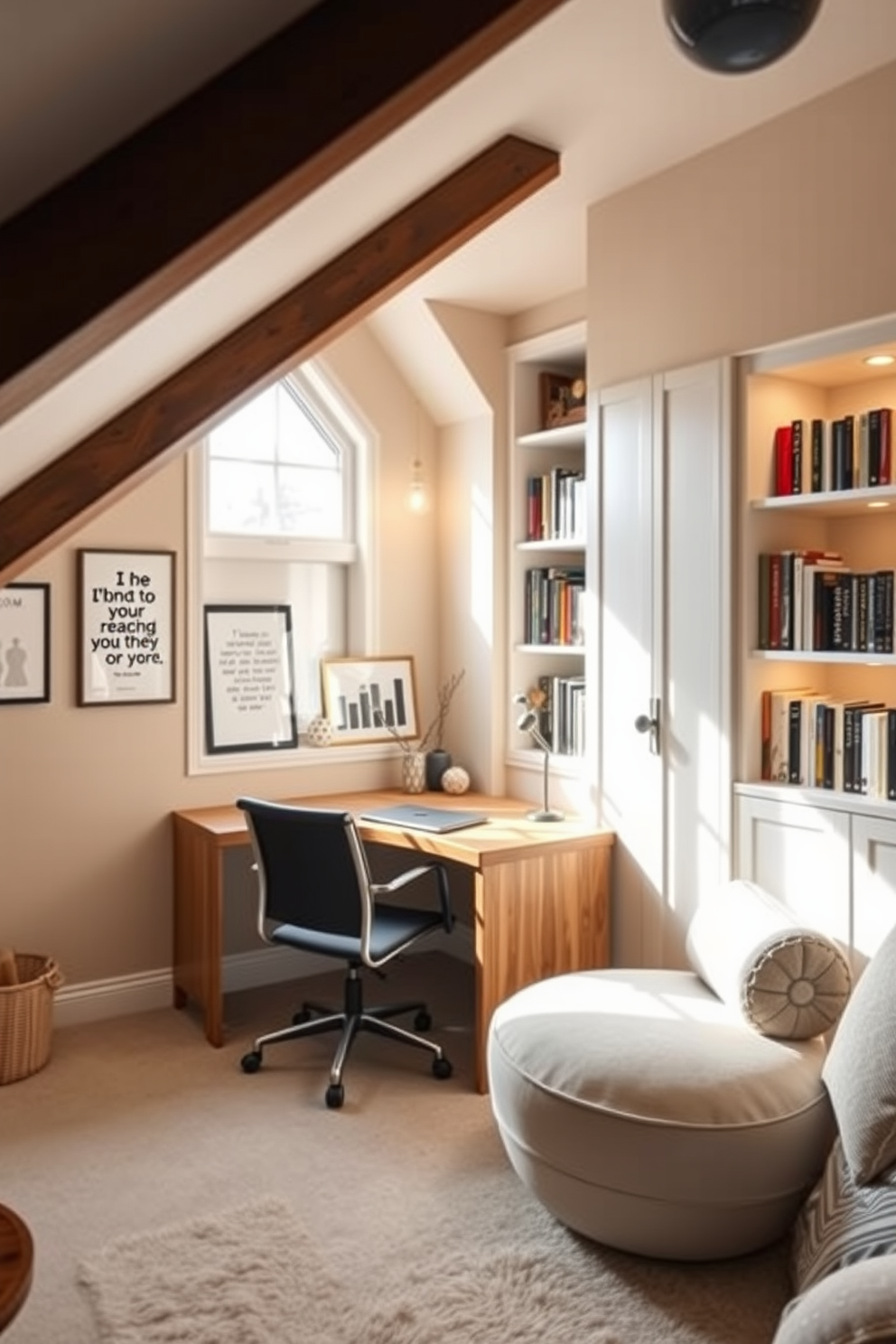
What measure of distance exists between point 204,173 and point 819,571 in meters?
2.03

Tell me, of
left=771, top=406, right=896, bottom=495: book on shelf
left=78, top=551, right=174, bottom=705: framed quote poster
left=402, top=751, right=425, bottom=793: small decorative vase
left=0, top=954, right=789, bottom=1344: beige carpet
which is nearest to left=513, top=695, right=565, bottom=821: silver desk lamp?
left=402, top=751, right=425, bottom=793: small decorative vase

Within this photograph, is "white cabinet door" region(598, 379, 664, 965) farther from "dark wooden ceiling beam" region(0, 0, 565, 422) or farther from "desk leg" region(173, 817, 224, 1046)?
"dark wooden ceiling beam" region(0, 0, 565, 422)

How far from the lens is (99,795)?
3686 millimetres

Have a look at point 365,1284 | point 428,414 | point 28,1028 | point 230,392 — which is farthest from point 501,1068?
point 428,414

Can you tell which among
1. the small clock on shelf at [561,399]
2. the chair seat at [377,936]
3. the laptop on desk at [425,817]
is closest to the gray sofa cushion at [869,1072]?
the chair seat at [377,936]

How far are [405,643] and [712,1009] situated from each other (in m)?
2.21

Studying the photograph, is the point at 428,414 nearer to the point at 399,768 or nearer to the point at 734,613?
the point at 399,768

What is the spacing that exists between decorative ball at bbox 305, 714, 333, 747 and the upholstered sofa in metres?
1.74

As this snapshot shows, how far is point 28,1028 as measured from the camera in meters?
3.23

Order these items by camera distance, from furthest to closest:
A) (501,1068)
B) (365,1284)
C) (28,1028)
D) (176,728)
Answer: (176,728)
(28,1028)
(501,1068)
(365,1284)

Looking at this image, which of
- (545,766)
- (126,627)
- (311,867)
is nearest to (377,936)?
(311,867)

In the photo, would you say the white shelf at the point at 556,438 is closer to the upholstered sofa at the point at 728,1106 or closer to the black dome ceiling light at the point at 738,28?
the upholstered sofa at the point at 728,1106

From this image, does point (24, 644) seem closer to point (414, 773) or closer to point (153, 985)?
point (153, 985)

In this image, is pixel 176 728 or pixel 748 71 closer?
pixel 748 71
